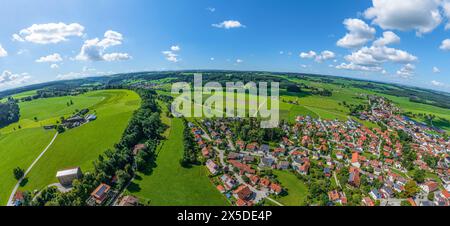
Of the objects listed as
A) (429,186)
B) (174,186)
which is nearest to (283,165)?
(174,186)

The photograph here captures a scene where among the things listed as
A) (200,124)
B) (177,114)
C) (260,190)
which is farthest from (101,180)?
(177,114)

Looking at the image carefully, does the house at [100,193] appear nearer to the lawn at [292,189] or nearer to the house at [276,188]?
the house at [276,188]

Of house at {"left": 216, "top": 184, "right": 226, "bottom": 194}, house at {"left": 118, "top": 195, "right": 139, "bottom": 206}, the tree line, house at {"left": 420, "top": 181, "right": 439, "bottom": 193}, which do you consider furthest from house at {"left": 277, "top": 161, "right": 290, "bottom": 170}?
house at {"left": 118, "top": 195, "right": 139, "bottom": 206}

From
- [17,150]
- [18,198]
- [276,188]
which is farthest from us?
[17,150]

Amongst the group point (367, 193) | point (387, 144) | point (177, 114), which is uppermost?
point (177, 114)

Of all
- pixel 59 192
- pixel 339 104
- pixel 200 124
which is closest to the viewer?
pixel 59 192

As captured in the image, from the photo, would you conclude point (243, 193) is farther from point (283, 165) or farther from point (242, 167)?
point (283, 165)

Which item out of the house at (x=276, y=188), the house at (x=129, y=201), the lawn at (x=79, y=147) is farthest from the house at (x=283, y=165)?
the lawn at (x=79, y=147)
